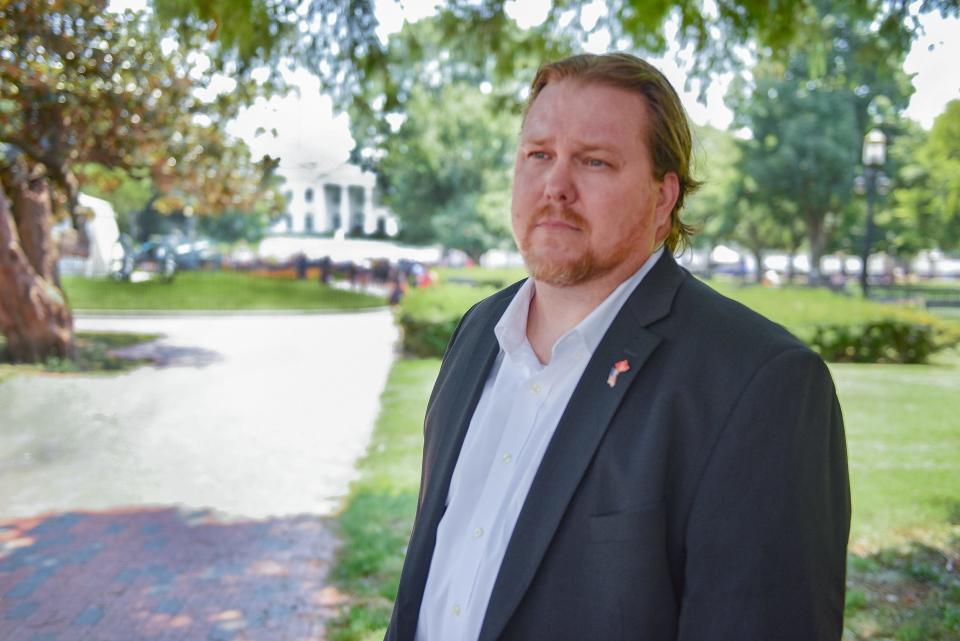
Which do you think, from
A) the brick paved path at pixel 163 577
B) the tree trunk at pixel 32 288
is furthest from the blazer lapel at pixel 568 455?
the tree trunk at pixel 32 288

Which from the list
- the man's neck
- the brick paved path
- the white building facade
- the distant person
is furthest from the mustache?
the distant person

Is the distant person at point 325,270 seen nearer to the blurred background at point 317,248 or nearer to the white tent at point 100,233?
the blurred background at point 317,248

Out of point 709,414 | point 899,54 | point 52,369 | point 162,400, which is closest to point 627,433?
point 709,414

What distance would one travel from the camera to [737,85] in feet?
28.4

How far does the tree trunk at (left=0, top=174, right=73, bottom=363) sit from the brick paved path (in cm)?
757

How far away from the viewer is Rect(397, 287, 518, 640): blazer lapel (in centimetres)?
191

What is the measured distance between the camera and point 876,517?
639 cm

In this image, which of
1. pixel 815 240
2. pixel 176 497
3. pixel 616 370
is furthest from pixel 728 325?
pixel 815 240

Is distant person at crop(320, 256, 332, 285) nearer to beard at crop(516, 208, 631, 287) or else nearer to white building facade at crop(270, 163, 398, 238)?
white building facade at crop(270, 163, 398, 238)

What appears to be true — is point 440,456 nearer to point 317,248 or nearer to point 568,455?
point 568,455

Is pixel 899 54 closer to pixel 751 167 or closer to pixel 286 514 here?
pixel 286 514

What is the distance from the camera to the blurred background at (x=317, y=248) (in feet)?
21.6

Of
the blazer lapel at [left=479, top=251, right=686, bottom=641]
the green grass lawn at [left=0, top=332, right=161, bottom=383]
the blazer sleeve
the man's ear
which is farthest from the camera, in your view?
the green grass lawn at [left=0, top=332, right=161, bottom=383]

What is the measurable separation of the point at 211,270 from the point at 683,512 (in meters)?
25.3
